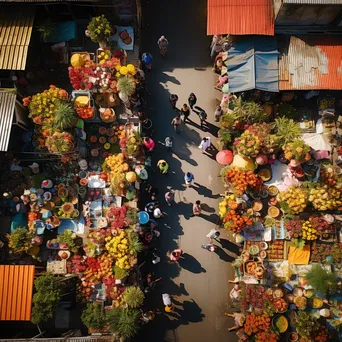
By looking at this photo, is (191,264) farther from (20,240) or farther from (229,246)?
(20,240)

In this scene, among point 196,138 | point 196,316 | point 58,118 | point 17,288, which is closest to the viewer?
point 17,288

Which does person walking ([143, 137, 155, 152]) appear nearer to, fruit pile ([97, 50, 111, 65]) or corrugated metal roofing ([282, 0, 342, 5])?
fruit pile ([97, 50, 111, 65])

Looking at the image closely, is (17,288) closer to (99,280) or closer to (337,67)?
(99,280)

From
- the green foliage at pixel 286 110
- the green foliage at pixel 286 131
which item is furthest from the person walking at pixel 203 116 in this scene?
the green foliage at pixel 286 110

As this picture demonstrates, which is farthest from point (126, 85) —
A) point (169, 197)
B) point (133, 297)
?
point (133, 297)

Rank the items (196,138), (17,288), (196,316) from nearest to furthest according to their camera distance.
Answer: (17,288) < (196,316) < (196,138)

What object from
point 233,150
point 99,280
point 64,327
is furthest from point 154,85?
point 64,327
